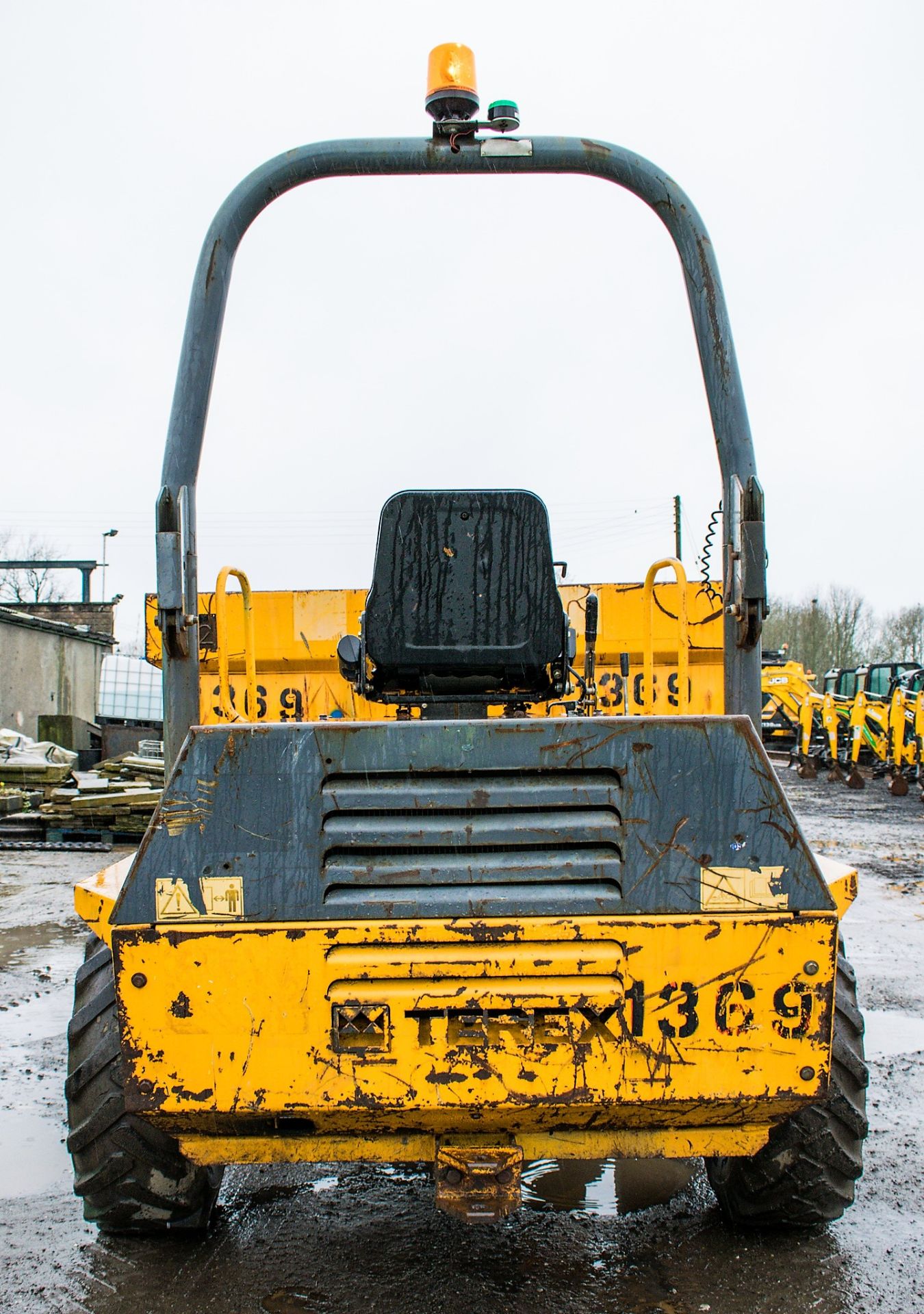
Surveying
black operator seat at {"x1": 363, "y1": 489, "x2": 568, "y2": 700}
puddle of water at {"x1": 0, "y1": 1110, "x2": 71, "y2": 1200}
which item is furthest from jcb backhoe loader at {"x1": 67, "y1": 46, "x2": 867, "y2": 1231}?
puddle of water at {"x1": 0, "y1": 1110, "x2": 71, "y2": 1200}

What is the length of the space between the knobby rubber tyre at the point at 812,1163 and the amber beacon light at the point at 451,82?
276cm

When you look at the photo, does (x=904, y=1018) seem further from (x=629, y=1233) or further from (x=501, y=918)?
(x=501, y=918)

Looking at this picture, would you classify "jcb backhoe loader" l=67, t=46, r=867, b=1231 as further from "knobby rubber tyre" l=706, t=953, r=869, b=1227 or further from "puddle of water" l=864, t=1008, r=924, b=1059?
"puddle of water" l=864, t=1008, r=924, b=1059

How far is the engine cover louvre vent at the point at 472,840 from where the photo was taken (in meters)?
2.39

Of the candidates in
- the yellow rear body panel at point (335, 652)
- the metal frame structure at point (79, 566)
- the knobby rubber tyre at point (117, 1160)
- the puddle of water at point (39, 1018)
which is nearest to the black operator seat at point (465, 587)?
the knobby rubber tyre at point (117, 1160)

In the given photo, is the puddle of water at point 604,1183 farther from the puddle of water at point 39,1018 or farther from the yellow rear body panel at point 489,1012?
the puddle of water at point 39,1018

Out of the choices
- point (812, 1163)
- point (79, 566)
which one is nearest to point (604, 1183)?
point (812, 1163)

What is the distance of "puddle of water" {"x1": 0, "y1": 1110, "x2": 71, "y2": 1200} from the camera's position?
140 inches

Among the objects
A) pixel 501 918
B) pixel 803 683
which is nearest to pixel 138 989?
pixel 501 918

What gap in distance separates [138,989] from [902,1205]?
2499mm

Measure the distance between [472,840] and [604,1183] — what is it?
5.92ft

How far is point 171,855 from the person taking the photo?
241 cm

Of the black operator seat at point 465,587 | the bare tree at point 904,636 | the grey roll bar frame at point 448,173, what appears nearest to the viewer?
the grey roll bar frame at point 448,173

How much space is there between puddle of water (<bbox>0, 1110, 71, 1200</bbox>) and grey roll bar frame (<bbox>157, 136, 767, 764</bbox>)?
1697 millimetres
